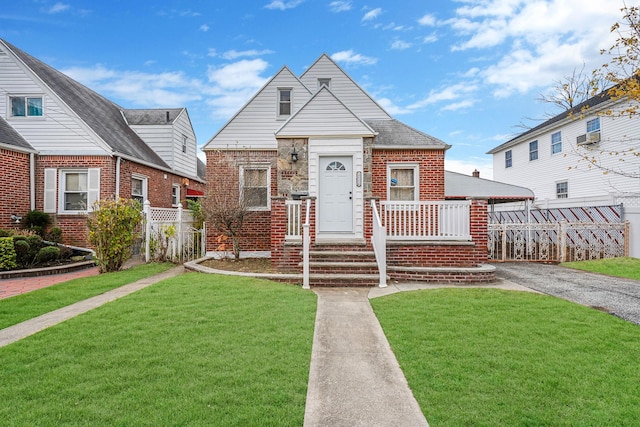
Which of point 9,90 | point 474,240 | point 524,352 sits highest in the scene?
point 9,90

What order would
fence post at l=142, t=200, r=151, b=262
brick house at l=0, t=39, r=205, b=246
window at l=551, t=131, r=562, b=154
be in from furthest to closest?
window at l=551, t=131, r=562, b=154 → brick house at l=0, t=39, r=205, b=246 → fence post at l=142, t=200, r=151, b=262

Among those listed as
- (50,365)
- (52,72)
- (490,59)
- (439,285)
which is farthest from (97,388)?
(490,59)

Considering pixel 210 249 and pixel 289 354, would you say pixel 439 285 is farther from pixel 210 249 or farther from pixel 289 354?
pixel 210 249

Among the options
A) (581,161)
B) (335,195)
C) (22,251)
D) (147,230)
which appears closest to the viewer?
(22,251)

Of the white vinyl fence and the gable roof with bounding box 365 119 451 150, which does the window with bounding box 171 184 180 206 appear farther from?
the gable roof with bounding box 365 119 451 150

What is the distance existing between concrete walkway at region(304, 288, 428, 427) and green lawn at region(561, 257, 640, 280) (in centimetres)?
798

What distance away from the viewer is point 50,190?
11.4 m

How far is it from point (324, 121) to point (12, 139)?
10.1m

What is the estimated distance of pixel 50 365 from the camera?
3205 millimetres

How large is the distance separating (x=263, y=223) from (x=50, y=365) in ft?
24.6

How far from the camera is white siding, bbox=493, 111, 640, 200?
1402 cm

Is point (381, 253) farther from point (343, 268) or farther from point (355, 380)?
point (355, 380)

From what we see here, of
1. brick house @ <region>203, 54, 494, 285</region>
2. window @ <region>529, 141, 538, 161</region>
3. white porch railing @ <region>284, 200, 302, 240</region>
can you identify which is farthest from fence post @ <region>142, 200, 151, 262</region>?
window @ <region>529, 141, 538, 161</region>

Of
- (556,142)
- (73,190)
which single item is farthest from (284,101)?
(556,142)
